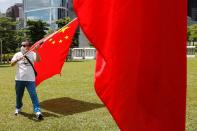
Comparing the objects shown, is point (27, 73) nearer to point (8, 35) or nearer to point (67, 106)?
point (67, 106)

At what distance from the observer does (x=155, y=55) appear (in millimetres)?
4078

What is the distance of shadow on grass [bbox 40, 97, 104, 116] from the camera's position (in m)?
11.9

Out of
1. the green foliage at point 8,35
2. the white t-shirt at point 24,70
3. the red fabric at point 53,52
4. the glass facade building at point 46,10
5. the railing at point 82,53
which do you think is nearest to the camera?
the white t-shirt at point 24,70

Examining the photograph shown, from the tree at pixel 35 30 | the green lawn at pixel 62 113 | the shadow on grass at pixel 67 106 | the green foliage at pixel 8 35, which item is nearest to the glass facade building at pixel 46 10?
the tree at pixel 35 30

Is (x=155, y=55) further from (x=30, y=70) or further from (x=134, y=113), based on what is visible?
(x=30, y=70)

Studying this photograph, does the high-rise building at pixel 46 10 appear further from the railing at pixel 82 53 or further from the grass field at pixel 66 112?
the grass field at pixel 66 112

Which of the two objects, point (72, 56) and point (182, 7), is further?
point (72, 56)

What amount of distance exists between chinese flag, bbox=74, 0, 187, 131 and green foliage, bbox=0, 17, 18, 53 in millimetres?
50241

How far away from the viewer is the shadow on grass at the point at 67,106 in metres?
11.9

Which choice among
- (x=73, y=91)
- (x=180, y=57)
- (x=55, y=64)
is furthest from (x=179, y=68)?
(x=73, y=91)

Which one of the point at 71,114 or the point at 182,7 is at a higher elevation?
the point at 182,7

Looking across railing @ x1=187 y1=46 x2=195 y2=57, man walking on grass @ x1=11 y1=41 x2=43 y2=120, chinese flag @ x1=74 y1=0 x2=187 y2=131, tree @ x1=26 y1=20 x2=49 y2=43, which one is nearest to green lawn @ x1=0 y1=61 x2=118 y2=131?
man walking on grass @ x1=11 y1=41 x2=43 y2=120

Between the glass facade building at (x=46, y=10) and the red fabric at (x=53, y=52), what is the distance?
72368mm

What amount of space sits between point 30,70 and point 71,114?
1.49 meters
